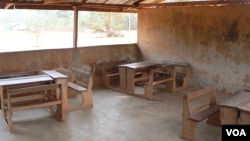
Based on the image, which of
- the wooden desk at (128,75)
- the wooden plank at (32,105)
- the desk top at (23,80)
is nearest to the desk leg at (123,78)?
the wooden desk at (128,75)

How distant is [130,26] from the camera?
8625mm

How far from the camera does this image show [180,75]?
22.6 ft

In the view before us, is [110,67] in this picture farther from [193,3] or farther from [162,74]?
[193,3]

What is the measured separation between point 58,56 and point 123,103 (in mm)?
1967

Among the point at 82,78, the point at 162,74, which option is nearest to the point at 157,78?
the point at 162,74

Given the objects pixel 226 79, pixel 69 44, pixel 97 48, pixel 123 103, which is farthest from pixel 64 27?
pixel 226 79

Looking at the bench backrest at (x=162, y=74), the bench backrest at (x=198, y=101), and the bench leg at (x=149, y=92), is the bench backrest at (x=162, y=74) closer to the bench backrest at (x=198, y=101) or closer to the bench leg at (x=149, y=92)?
the bench leg at (x=149, y=92)

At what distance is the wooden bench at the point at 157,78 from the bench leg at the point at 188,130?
6.28ft

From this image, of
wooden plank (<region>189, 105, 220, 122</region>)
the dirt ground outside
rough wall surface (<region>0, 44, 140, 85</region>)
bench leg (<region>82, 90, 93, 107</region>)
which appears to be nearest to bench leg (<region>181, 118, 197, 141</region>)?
wooden plank (<region>189, 105, 220, 122</region>)

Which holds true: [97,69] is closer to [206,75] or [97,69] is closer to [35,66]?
[35,66]

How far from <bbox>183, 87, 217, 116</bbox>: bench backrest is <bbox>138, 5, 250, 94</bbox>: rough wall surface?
29.2 inches

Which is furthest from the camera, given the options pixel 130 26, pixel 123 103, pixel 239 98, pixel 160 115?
pixel 130 26

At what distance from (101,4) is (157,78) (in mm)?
2267

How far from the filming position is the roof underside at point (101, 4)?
561cm
